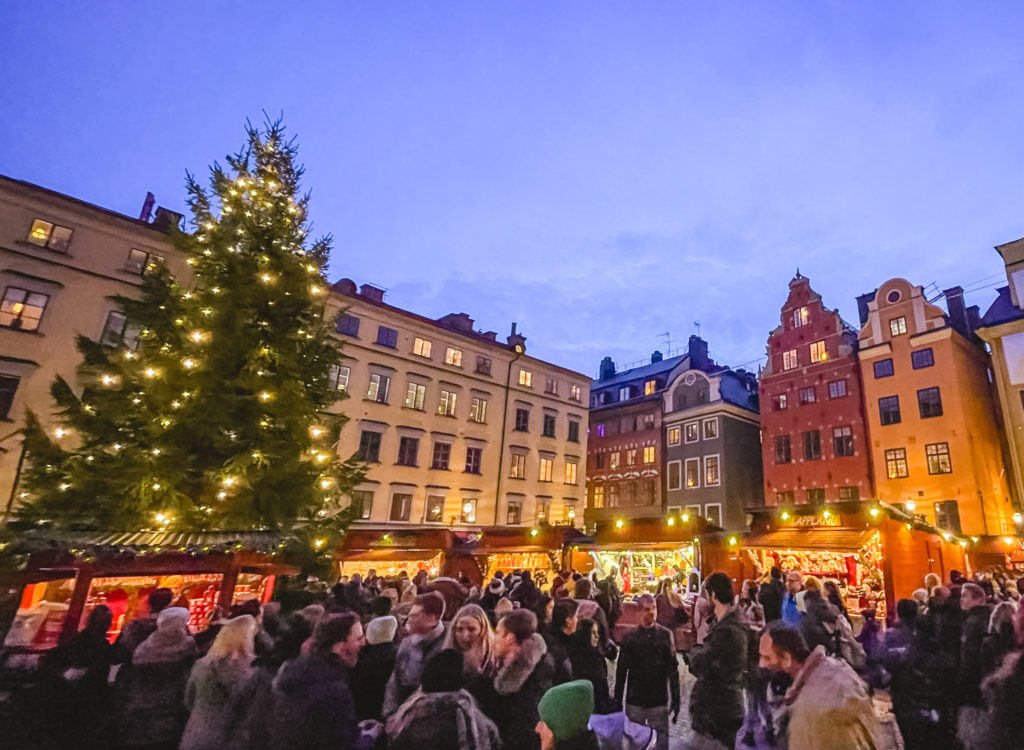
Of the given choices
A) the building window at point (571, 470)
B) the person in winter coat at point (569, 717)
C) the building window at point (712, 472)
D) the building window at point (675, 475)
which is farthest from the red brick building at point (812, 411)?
the person in winter coat at point (569, 717)

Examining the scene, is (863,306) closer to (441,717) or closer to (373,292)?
(373,292)

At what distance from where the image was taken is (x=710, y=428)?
1355 inches

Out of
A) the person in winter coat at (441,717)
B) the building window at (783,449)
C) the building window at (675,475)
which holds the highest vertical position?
the building window at (783,449)

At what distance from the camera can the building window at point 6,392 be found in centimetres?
1794

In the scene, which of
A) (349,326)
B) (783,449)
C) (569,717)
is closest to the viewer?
(569,717)

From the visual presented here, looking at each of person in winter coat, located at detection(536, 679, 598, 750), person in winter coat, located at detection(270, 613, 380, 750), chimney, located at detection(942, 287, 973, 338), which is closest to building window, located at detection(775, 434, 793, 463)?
chimney, located at detection(942, 287, 973, 338)

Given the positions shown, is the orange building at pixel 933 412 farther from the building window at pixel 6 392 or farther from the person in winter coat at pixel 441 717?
the building window at pixel 6 392

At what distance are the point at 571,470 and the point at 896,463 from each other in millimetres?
17227

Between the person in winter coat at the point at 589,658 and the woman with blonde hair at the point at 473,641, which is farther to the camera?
the person in winter coat at the point at 589,658

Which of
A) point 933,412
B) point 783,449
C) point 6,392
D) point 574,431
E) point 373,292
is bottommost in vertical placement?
point 6,392

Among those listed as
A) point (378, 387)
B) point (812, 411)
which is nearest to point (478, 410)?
point (378, 387)

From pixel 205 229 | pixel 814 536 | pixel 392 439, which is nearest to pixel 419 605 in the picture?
pixel 205 229

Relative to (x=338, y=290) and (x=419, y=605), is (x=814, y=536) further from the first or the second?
(x=338, y=290)

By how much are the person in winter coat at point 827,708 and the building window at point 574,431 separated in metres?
31.3
